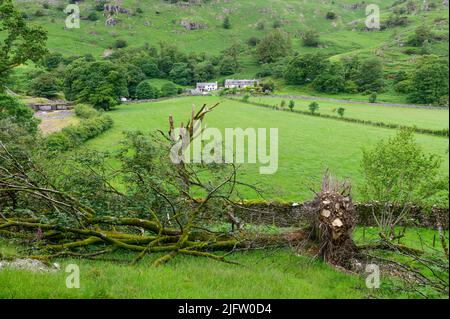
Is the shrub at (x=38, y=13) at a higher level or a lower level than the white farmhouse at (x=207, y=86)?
higher

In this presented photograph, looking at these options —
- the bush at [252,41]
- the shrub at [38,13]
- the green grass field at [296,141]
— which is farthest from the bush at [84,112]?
the bush at [252,41]

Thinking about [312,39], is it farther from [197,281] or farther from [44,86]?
[197,281]

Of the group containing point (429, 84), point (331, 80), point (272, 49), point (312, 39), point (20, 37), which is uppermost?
point (20, 37)

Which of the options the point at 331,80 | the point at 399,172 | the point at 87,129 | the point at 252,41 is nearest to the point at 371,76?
the point at 331,80

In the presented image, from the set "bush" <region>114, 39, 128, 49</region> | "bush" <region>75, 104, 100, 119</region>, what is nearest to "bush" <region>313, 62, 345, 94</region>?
"bush" <region>75, 104, 100, 119</region>

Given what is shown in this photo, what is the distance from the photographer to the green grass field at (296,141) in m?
29.5

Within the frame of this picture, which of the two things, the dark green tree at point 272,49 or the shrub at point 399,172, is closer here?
the shrub at point 399,172

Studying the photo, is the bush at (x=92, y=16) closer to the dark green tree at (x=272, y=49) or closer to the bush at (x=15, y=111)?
the dark green tree at (x=272, y=49)

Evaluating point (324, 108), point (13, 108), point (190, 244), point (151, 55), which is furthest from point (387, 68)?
point (190, 244)

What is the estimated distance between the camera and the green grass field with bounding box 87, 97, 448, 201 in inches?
1160

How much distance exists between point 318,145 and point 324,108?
3372 centimetres

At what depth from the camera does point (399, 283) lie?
7.74 metres

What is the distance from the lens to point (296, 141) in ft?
151
